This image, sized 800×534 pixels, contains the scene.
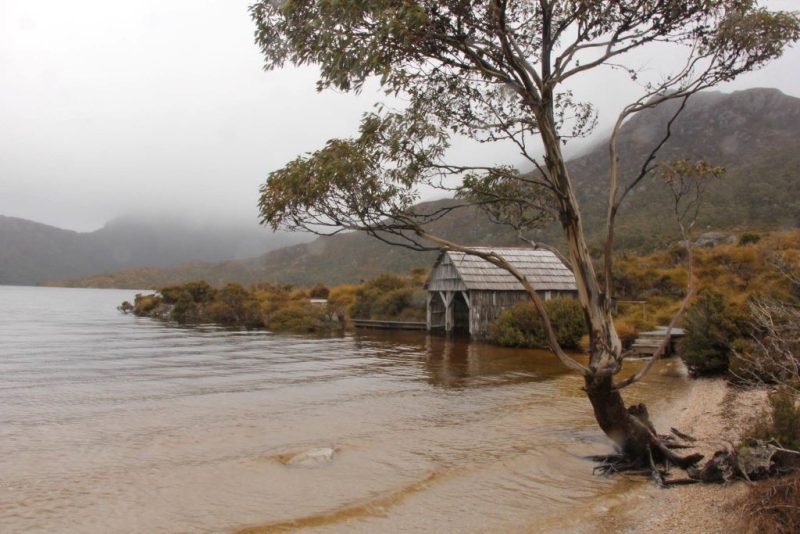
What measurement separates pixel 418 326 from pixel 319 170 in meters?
30.6

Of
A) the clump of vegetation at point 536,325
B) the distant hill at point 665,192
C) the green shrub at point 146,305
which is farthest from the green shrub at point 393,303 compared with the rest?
the green shrub at point 146,305

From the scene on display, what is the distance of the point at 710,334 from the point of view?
16.6m

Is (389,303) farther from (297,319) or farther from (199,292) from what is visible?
(199,292)

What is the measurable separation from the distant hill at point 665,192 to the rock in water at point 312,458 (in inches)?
1243

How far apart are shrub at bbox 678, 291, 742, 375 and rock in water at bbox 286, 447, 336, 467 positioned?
38.5 ft

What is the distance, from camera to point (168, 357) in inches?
935

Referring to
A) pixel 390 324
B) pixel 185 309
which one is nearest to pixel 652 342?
pixel 390 324

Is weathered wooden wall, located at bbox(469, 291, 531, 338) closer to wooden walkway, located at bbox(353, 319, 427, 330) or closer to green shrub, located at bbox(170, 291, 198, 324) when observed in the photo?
wooden walkway, located at bbox(353, 319, 427, 330)

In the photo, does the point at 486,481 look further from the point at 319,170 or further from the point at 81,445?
the point at 81,445

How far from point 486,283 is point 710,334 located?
15640 millimetres

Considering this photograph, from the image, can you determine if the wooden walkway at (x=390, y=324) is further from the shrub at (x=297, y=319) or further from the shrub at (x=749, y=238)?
the shrub at (x=749, y=238)

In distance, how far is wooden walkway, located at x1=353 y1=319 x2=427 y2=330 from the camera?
3890 centimetres

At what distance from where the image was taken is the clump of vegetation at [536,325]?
85.2 feet

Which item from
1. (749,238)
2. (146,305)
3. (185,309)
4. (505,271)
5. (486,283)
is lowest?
(185,309)
